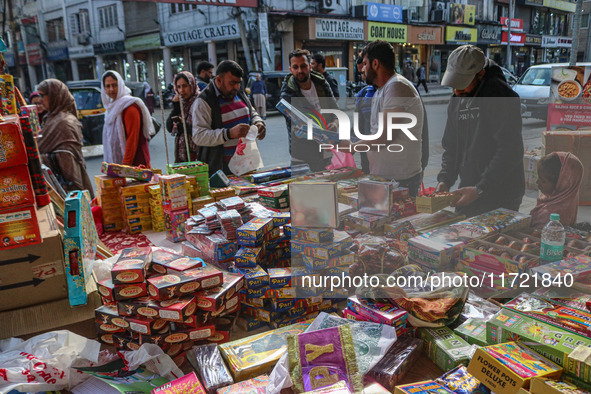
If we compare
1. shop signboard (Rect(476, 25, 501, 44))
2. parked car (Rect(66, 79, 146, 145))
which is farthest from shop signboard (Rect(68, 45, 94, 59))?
shop signboard (Rect(476, 25, 501, 44))

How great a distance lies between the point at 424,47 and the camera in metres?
25.3

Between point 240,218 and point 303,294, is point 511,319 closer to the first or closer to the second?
point 303,294

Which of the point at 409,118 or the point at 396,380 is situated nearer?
the point at 396,380

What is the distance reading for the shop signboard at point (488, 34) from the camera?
25.6 m

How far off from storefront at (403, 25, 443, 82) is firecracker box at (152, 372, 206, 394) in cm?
2459

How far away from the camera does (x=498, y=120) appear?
1.95 m

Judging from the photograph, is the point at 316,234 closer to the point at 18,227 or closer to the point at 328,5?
the point at 18,227

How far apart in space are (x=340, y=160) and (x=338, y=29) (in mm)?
20119

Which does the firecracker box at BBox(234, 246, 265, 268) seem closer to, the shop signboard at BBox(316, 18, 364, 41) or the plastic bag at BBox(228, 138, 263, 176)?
the plastic bag at BBox(228, 138, 263, 176)

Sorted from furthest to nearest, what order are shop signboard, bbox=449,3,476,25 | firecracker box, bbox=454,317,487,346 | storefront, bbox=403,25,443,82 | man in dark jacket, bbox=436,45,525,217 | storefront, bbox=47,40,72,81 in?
storefront, bbox=47,40,72,81 < shop signboard, bbox=449,3,476,25 < storefront, bbox=403,25,443,82 < man in dark jacket, bbox=436,45,525,217 < firecracker box, bbox=454,317,487,346

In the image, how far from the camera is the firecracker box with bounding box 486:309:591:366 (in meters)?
1.33

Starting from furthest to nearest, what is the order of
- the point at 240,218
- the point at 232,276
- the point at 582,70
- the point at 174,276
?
the point at 582,70, the point at 240,218, the point at 232,276, the point at 174,276

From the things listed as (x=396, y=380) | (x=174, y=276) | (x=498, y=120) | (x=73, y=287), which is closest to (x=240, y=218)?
(x=174, y=276)

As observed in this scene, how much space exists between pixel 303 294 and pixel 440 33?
26.1m
